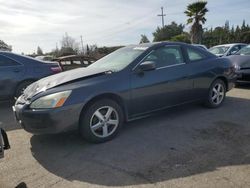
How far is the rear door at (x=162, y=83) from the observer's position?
482 cm

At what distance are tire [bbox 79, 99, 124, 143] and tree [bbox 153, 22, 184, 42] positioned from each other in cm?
4891

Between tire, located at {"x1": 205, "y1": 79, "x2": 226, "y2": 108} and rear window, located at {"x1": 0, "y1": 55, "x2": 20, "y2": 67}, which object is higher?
rear window, located at {"x1": 0, "y1": 55, "x2": 20, "y2": 67}

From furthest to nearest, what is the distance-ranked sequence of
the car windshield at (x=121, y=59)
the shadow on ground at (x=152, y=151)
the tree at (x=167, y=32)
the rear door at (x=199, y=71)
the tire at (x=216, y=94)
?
the tree at (x=167, y=32) → the tire at (x=216, y=94) → the rear door at (x=199, y=71) → the car windshield at (x=121, y=59) → the shadow on ground at (x=152, y=151)

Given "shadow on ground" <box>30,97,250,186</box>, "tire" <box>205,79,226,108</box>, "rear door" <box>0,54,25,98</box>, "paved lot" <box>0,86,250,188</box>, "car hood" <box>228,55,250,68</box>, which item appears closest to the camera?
"paved lot" <box>0,86,250,188</box>

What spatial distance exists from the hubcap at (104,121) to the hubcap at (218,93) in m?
2.69

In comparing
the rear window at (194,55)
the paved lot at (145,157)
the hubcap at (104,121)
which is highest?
the rear window at (194,55)

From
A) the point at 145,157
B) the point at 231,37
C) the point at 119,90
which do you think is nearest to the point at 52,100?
the point at 119,90

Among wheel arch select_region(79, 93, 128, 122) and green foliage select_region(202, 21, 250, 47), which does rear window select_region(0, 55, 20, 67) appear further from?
green foliage select_region(202, 21, 250, 47)

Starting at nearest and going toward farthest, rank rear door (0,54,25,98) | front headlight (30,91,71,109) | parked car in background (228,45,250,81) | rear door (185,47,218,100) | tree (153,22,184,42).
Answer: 1. front headlight (30,91,71,109)
2. rear door (185,47,218,100)
3. rear door (0,54,25,98)
4. parked car in background (228,45,250,81)
5. tree (153,22,184,42)

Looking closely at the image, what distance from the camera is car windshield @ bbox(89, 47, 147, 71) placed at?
4930mm

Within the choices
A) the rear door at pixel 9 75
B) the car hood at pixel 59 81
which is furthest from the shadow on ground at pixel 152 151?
the rear door at pixel 9 75

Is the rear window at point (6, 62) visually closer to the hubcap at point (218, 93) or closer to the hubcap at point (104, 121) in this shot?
the hubcap at point (104, 121)

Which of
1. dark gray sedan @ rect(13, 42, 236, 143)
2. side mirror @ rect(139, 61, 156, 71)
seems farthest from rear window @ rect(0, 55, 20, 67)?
side mirror @ rect(139, 61, 156, 71)

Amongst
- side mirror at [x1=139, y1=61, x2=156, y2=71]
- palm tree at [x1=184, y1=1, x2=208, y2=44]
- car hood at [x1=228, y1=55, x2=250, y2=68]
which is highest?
palm tree at [x1=184, y1=1, x2=208, y2=44]
